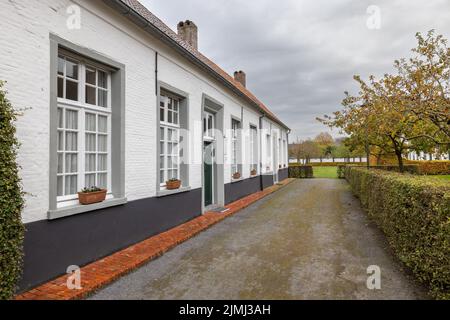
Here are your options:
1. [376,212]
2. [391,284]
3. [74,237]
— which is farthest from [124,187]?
[376,212]

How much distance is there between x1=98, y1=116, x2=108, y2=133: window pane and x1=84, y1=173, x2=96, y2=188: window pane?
0.86m

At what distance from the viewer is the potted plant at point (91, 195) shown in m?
4.39

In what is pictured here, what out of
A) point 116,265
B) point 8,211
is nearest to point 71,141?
point 8,211

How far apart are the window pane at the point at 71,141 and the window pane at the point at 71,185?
48cm

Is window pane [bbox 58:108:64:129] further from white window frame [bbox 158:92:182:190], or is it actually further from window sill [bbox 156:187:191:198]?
window sill [bbox 156:187:191:198]

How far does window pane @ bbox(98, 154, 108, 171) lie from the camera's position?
16.6 feet

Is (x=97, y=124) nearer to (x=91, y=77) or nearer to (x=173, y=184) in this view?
(x=91, y=77)

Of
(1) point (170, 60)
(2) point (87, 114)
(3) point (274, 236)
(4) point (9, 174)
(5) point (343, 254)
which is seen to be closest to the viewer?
(4) point (9, 174)

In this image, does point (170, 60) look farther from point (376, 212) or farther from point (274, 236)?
point (376, 212)

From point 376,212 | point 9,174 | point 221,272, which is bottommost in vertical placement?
point 221,272

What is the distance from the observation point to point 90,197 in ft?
14.6

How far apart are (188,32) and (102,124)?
797 cm

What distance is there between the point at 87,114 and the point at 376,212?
7.00 metres

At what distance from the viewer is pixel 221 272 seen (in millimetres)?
4316
